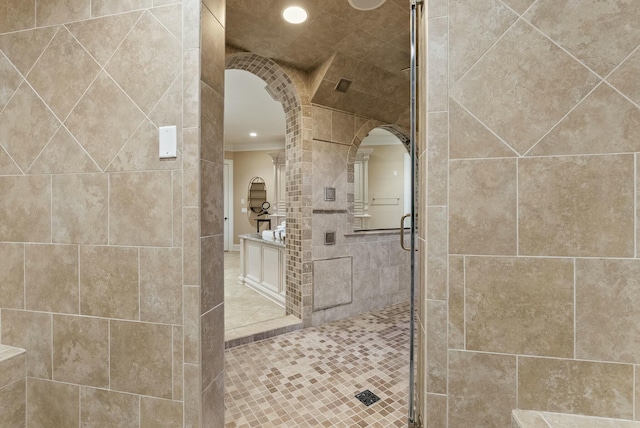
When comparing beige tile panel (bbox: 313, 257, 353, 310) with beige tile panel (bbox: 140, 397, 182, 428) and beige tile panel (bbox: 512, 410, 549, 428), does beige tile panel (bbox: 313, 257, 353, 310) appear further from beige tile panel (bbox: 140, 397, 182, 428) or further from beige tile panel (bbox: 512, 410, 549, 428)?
beige tile panel (bbox: 512, 410, 549, 428)

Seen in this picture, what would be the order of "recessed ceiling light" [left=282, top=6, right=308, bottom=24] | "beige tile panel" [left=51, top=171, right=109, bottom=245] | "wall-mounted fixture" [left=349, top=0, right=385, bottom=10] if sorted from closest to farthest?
1. "beige tile panel" [left=51, top=171, right=109, bottom=245]
2. "wall-mounted fixture" [left=349, top=0, right=385, bottom=10]
3. "recessed ceiling light" [left=282, top=6, right=308, bottom=24]

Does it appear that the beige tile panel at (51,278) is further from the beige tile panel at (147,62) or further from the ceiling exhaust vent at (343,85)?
the ceiling exhaust vent at (343,85)

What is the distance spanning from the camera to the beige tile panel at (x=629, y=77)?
77 centimetres

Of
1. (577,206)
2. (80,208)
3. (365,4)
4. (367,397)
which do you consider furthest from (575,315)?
(365,4)

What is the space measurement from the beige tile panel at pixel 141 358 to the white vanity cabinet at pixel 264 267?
223cm

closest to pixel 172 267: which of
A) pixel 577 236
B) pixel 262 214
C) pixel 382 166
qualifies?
pixel 577 236

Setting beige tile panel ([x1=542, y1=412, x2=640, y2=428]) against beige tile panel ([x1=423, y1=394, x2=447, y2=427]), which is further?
beige tile panel ([x1=423, y1=394, x2=447, y2=427])

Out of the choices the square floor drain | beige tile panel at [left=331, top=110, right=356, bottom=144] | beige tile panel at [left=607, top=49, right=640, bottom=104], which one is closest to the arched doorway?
beige tile panel at [left=331, top=110, right=356, bottom=144]

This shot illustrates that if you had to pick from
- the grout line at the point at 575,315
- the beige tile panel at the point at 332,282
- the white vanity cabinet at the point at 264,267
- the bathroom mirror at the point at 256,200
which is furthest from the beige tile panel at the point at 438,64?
the bathroom mirror at the point at 256,200

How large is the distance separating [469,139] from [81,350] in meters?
1.67

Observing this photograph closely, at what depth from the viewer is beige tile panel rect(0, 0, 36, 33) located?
1.19 metres

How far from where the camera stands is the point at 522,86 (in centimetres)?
85

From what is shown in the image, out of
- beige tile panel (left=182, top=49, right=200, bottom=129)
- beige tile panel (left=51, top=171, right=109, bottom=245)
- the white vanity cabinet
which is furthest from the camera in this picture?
the white vanity cabinet

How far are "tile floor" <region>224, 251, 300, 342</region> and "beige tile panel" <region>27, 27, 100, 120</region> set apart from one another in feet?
6.50
